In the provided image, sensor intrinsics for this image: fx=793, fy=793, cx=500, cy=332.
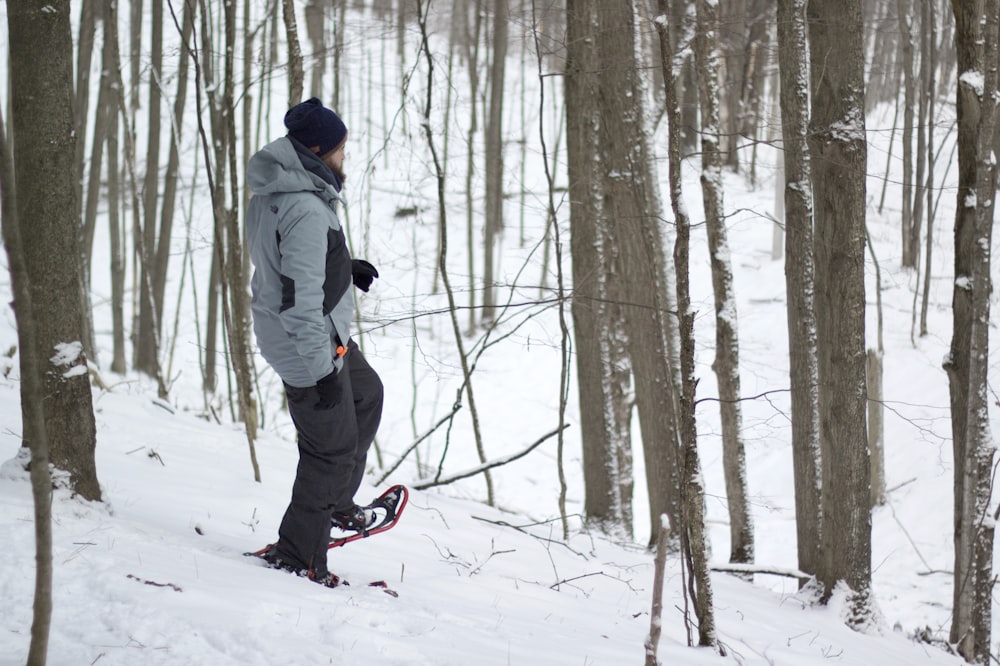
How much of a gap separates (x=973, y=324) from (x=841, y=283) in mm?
1443

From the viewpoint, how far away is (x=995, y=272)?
48.4 feet

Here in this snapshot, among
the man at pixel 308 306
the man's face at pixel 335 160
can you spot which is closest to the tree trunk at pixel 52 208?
the man at pixel 308 306

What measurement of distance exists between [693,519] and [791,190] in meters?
3.13

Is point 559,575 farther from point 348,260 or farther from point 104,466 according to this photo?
point 104,466

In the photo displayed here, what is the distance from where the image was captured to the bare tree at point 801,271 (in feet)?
18.3

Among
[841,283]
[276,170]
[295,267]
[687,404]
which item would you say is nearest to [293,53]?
[276,170]

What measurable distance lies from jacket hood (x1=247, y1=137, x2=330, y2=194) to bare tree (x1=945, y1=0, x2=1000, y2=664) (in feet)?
15.4

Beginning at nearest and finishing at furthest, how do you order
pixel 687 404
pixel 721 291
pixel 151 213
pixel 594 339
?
1. pixel 687 404
2. pixel 721 291
3. pixel 594 339
4. pixel 151 213

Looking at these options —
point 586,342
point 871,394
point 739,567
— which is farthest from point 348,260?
point 871,394

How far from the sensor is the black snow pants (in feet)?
10.4

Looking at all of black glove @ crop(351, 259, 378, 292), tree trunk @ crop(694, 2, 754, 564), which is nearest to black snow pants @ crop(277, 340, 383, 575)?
black glove @ crop(351, 259, 378, 292)

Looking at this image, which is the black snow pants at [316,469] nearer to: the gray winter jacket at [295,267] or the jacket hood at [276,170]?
the gray winter jacket at [295,267]

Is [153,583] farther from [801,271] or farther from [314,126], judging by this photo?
[801,271]

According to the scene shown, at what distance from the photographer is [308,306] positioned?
9.77 ft
